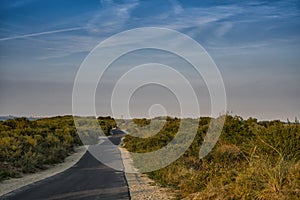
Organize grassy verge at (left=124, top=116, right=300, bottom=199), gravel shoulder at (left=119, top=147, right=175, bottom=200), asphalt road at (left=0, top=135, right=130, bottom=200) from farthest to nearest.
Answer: gravel shoulder at (left=119, top=147, right=175, bottom=200) → asphalt road at (left=0, top=135, right=130, bottom=200) → grassy verge at (left=124, top=116, right=300, bottom=199)

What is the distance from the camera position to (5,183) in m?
15.7

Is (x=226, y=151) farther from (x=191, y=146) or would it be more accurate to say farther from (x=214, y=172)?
(x=214, y=172)

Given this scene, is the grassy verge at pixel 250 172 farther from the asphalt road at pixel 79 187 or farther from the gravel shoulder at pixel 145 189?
the asphalt road at pixel 79 187

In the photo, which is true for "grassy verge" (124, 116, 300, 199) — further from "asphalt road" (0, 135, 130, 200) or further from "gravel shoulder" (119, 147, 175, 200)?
"asphalt road" (0, 135, 130, 200)

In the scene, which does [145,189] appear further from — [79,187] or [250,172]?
[250,172]


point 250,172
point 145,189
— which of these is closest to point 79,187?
point 145,189

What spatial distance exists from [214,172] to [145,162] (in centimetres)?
987

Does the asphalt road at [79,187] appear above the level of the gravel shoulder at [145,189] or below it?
above

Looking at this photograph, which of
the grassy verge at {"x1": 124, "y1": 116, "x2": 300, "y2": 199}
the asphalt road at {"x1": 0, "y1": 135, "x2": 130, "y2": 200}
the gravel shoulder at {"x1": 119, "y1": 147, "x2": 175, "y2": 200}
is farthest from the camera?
the gravel shoulder at {"x1": 119, "y1": 147, "x2": 175, "y2": 200}

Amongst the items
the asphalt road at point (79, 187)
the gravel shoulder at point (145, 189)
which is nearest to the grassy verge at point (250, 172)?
the gravel shoulder at point (145, 189)

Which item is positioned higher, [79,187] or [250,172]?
[250,172]

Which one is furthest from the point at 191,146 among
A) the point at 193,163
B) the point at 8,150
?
the point at 8,150

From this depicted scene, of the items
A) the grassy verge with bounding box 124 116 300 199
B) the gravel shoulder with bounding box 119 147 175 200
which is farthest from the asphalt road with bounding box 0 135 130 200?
the grassy verge with bounding box 124 116 300 199

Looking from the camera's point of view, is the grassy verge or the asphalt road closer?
the grassy verge
